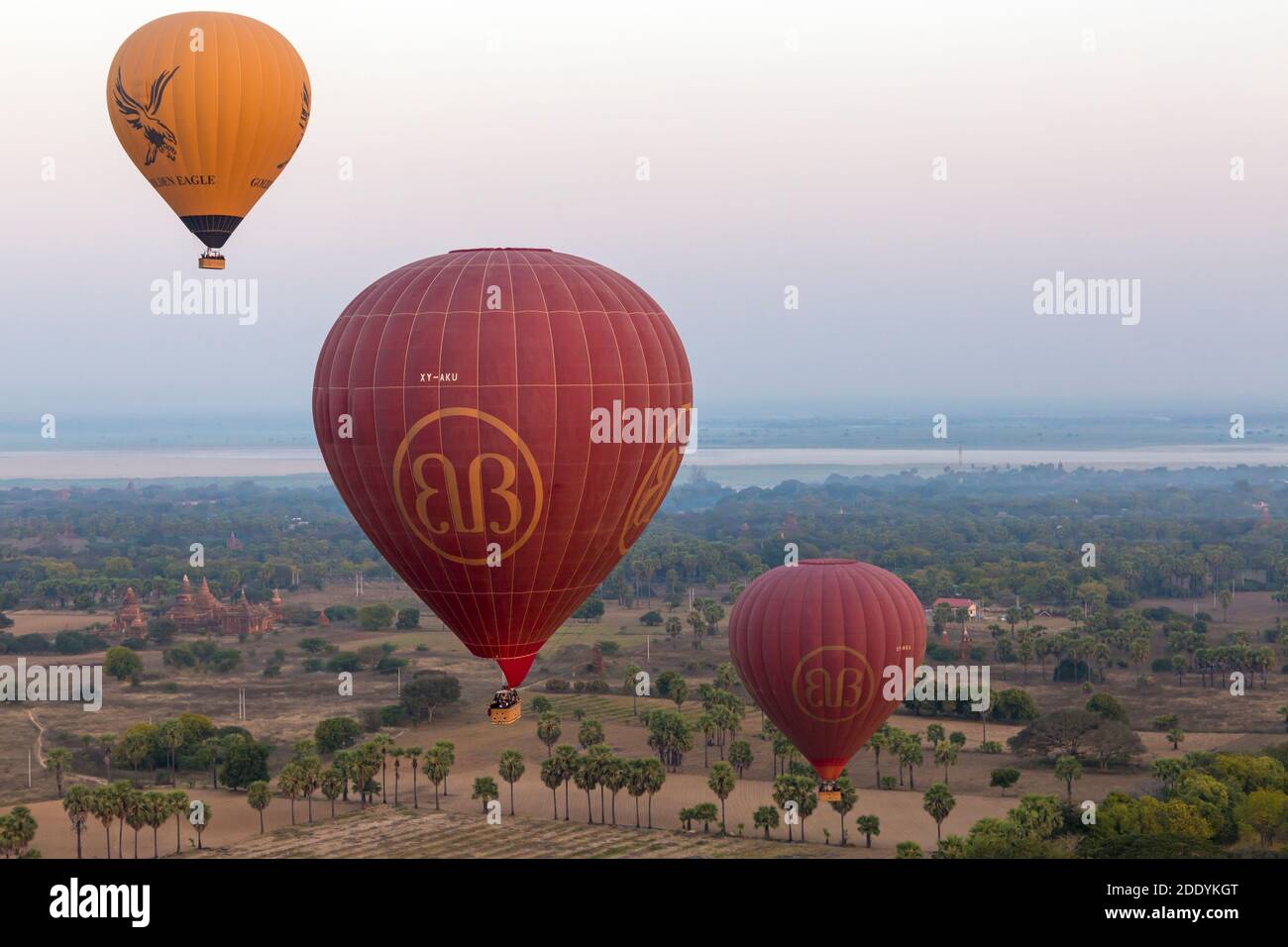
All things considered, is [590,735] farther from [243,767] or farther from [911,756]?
[243,767]

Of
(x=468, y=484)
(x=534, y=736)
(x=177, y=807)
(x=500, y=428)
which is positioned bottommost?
(x=534, y=736)

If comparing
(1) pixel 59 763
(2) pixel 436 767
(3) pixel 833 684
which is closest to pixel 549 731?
(2) pixel 436 767

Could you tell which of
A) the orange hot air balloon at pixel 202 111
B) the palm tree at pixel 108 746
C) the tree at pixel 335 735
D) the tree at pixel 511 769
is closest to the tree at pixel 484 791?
the tree at pixel 511 769

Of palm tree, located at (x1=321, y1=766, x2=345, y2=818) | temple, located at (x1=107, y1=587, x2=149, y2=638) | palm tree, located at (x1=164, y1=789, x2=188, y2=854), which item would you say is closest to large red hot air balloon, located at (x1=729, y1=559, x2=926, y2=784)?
palm tree, located at (x1=321, y1=766, x2=345, y2=818)
